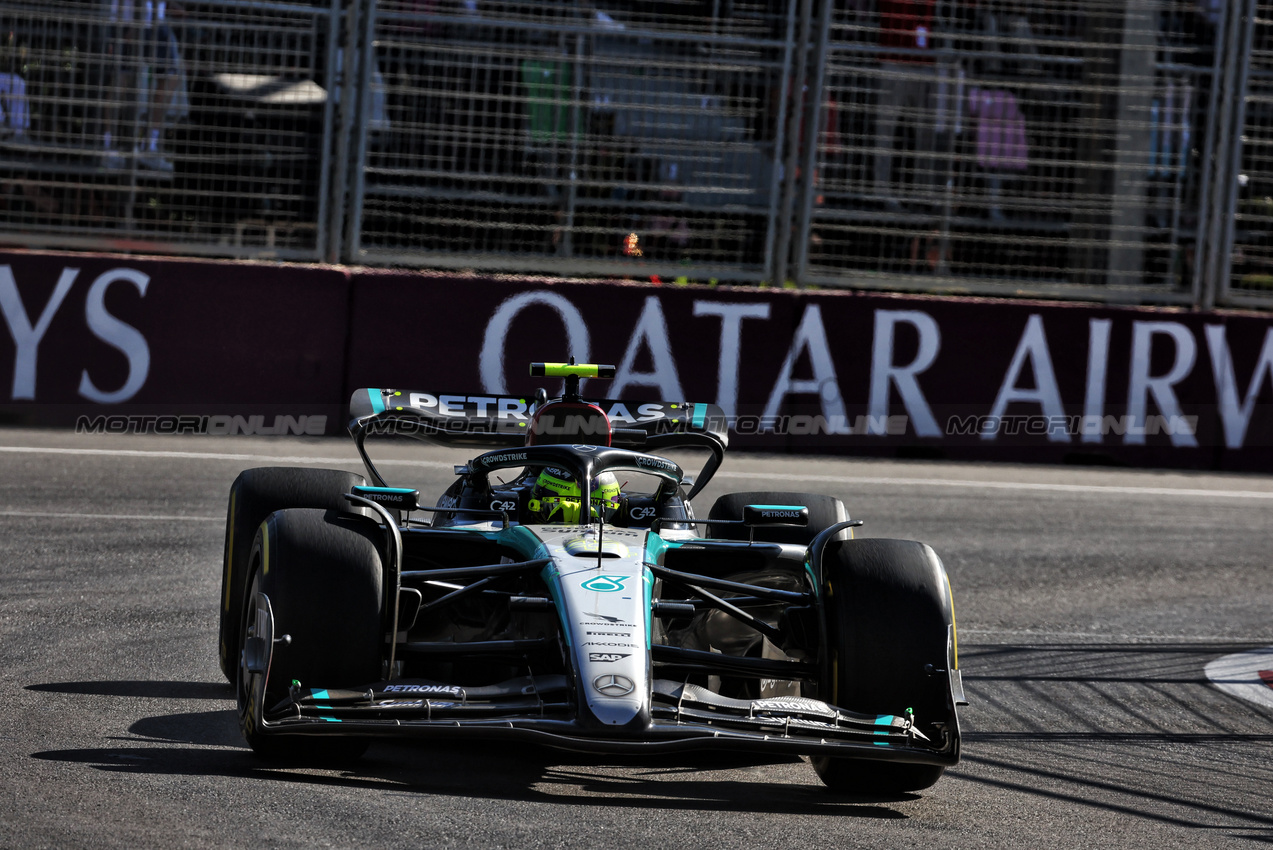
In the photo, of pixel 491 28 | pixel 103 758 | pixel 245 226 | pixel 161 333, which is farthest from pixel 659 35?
pixel 103 758

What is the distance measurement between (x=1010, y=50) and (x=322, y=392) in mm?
5975

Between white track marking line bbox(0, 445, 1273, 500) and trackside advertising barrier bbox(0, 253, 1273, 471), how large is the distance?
0.73 m

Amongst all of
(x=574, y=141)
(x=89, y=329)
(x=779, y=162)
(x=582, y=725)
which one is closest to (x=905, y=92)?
(x=779, y=162)

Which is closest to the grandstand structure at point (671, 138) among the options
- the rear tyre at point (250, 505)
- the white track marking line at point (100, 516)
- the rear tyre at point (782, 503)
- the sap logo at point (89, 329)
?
the sap logo at point (89, 329)

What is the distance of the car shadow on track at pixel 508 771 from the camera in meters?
4.58

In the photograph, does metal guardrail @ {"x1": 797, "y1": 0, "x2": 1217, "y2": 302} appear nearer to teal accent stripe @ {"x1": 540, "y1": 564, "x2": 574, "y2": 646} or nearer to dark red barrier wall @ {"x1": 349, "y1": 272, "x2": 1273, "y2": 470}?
dark red barrier wall @ {"x1": 349, "y1": 272, "x2": 1273, "y2": 470}

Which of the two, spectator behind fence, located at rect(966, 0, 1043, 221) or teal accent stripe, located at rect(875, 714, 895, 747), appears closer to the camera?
teal accent stripe, located at rect(875, 714, 895, 747)

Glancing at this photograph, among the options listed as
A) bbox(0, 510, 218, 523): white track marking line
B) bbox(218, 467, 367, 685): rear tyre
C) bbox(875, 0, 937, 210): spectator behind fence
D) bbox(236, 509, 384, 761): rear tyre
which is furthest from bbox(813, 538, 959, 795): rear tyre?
bbox(875, 0, 937, 210): spectator behind fence

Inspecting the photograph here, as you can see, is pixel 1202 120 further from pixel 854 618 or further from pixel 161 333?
pixel 854 618

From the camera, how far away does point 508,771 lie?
4883 mm

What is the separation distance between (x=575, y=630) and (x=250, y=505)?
179 centimetres

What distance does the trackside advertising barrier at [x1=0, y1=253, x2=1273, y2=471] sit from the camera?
11.5 m

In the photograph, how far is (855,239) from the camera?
12.8 m

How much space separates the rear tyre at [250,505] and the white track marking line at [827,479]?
4419 millimetres
